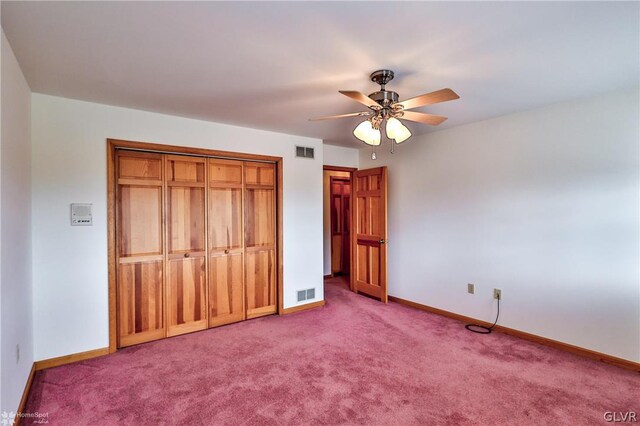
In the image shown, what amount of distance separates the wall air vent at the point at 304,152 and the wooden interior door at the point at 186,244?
1273 mm

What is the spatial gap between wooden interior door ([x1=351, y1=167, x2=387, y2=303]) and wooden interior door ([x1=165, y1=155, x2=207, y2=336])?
2450 mm

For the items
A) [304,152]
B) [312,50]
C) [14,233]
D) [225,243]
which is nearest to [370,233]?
[304,152]

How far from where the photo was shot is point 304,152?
428cm

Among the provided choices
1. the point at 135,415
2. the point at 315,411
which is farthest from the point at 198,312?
the point at 315,411

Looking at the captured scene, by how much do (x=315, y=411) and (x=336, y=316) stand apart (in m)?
1.92

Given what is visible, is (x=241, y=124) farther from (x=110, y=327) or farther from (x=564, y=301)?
(x=564, y=301)

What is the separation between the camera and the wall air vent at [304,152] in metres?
4.23

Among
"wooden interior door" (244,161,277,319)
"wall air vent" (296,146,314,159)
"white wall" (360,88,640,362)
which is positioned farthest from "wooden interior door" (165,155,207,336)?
"white wall" (360,88,640,362)

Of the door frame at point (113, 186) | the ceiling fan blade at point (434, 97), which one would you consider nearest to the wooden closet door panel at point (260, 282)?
the door frame at point (113, 186)

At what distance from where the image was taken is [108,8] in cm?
154

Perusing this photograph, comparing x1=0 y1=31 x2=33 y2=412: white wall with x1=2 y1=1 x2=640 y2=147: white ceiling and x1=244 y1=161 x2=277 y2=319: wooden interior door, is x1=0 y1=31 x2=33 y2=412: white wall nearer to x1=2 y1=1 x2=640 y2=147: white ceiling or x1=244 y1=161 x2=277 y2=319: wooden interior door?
x1=2 y1=1 x2=640 y2=147: white ceiling

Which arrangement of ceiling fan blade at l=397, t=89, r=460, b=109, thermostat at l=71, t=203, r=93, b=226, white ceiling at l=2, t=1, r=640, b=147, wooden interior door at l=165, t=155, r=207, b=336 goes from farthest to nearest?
wooden interior door at l=165, t=155, r=207, b=336 < thermostat at l=71, t=203, r=93, b=226 < ceiling fan blade at l=397, t=89, r=460, b=109 < white ceiling at l=2, t=1, r=640, b=147

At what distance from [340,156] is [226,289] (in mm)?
2727

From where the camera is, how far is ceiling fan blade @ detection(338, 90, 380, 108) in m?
1.93
